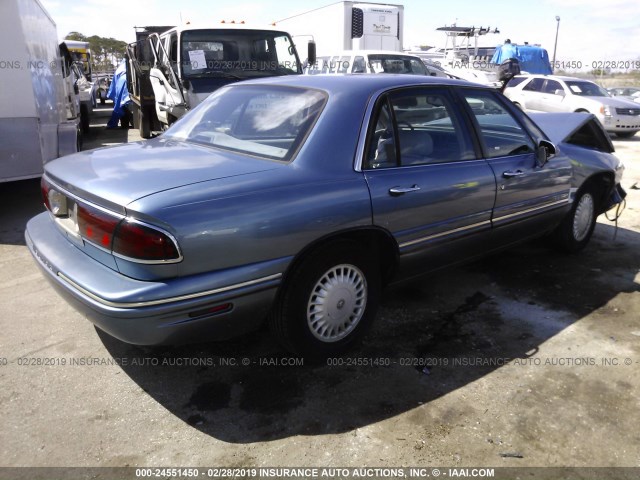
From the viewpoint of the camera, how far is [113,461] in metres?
2.42

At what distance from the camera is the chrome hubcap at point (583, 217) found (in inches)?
194

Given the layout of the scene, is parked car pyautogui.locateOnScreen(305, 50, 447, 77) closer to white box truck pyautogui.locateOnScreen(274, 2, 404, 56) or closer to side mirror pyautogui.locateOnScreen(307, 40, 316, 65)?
white box truck pyautogui.locateOnScreen(274, 2, 404, 56)

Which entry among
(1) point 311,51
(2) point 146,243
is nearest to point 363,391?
(2) point 146,243

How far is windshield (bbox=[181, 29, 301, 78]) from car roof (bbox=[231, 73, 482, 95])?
203 inches

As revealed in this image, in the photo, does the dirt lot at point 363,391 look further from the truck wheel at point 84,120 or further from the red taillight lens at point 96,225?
the truck wheel at point 84,120

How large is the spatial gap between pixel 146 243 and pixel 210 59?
690 cm

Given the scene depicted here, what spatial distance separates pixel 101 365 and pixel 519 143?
3.31 meters


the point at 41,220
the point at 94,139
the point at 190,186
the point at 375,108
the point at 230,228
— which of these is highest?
the point at 375,108

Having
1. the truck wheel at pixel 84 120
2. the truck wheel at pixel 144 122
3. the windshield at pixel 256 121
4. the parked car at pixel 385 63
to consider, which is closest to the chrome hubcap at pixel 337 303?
the windshield at pixel 256 121

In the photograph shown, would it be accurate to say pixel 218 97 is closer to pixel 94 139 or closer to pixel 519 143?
pixel 519 143

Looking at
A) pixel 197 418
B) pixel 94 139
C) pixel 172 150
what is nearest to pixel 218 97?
pixel 172 150

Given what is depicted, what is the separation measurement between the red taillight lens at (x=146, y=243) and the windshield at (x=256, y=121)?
33.9 inches

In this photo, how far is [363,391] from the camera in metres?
2.94

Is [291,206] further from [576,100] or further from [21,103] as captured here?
[576,100]
